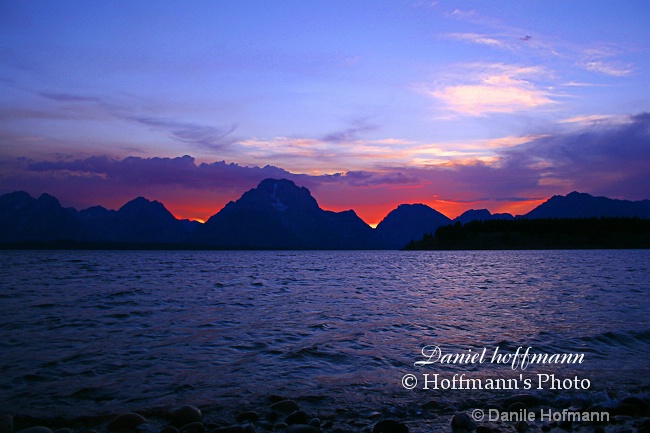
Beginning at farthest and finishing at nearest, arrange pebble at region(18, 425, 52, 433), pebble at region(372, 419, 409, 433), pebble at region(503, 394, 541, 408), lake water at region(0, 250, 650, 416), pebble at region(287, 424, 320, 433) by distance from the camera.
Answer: lake water at region(0, 250, 650, 416)
pebble at region(503, 394, 541, 408)
pebble at region(372, 419, 409, 433)
pebble at region(287, 424, 320, 433)
pebble at region(18, 425, 52, 433)

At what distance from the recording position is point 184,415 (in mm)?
Answer: 8820

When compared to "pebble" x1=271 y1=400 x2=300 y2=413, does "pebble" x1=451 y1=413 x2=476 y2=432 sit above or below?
above

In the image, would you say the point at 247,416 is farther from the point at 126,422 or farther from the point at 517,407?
the point at 517,407

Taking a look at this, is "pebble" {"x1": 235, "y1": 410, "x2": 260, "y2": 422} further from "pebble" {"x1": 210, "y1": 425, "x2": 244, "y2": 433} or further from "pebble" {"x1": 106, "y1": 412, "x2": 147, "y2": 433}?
"pebble" {"x1": 106, "y1": 412, "x2": 147, "y2": 433}

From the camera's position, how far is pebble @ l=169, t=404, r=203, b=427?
871 centimetres

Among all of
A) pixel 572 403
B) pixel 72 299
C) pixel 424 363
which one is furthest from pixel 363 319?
pixel 72 299

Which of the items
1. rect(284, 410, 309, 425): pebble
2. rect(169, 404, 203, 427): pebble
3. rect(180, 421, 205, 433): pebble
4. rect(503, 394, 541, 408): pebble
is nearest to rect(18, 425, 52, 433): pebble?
rect(169, 404, 203, 427): pebble

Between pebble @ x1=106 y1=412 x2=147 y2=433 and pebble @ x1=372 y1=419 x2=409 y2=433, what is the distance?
486 centimetres

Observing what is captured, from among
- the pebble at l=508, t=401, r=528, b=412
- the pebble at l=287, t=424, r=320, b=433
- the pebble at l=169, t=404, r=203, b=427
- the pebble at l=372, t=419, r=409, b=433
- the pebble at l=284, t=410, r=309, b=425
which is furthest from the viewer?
the pebble at l=508, t=401, r=528, b=412

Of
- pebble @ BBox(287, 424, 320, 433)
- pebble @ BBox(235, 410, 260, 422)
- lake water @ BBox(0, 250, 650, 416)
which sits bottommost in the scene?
lake water @ BBox(0, 250, 650, 416)

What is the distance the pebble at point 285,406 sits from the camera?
9325mm

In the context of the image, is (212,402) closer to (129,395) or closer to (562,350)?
(129,395)

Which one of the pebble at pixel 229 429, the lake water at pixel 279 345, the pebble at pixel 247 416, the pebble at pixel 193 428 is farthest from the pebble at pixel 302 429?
the lake water at pixel 279 345

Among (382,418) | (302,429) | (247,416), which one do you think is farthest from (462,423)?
(247,416)
